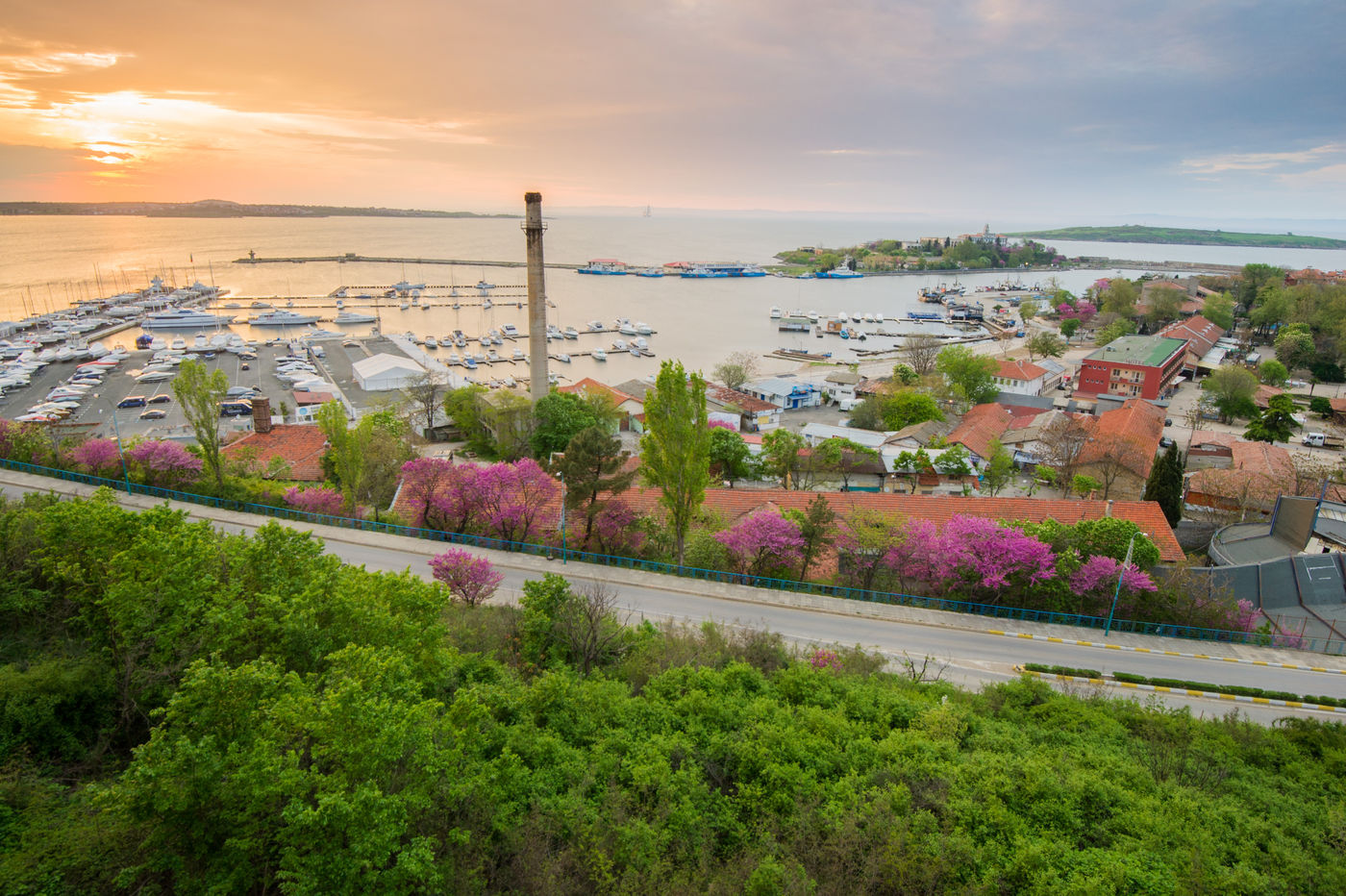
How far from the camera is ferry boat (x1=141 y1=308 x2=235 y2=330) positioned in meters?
88.3

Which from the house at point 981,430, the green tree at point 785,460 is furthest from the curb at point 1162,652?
the house at point 981,430

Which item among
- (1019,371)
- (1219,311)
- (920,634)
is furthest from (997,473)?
(1219,311)

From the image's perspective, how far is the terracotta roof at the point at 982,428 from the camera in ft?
138

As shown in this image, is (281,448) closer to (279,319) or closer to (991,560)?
(991,560)

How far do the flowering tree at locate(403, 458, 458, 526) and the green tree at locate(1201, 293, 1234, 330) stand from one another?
319ft

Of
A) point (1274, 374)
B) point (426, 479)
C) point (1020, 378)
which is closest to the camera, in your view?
point (426, 479)

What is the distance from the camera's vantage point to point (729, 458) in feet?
114

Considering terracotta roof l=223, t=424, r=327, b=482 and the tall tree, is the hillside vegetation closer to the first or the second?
the tall tree

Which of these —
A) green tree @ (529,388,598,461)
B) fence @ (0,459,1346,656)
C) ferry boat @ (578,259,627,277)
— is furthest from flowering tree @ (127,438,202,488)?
ferry boat @ (578,259,627,277)

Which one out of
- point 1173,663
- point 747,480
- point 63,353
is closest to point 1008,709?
point 1173,663

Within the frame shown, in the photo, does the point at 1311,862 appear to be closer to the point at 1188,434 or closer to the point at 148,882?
the point at 148,882

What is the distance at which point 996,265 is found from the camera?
625 ft

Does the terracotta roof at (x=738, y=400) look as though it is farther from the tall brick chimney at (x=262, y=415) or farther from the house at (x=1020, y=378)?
the tall brick chimney at (x=262, y=415)

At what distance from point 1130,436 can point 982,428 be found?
26.5 feet
